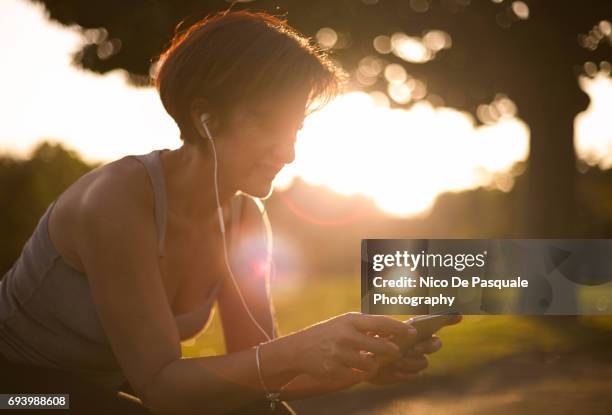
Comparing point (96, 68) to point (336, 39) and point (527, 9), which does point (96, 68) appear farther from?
point (527, 9)

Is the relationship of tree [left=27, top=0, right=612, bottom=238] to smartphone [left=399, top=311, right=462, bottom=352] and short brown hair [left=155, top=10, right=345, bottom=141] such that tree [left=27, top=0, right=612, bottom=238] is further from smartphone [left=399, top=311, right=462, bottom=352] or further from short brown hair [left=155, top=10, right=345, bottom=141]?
smartphone [left=399, top=311, right=462, bottom=352]

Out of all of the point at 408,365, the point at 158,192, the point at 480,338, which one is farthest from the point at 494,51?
the point at 158,192

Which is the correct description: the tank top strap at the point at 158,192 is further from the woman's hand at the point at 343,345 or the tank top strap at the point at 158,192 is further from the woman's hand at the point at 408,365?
the woman's hand at the point at 408,365

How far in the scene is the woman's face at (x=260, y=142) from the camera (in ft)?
6.93

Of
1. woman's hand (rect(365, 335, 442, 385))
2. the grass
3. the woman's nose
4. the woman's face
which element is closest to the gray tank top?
the woman's face

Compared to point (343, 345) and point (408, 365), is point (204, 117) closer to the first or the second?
point (343, 345)

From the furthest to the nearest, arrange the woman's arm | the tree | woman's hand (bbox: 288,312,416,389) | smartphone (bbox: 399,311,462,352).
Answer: the tree, smartphone (bbox: 399,311,462,352), the woman's arm, woman's hand (bbox: 288,312,416,389)

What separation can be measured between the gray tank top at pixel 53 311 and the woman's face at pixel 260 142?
0.23 metres

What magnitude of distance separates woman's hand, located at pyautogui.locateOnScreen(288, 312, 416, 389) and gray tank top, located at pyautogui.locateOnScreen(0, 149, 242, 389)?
55 centimetres

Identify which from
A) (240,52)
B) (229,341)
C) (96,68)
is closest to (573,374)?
(229,341)

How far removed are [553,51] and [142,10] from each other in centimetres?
453

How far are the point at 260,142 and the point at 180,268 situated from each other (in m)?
0.58

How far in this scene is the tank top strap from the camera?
6.73 feet

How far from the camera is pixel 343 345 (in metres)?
1.76
